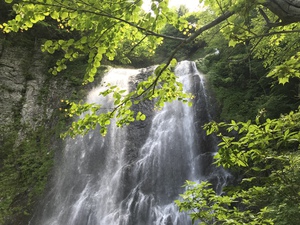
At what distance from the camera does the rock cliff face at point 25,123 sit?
984 cm

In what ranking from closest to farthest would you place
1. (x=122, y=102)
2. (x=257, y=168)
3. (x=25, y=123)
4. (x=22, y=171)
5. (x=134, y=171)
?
(x=257, y=168)
(x=122, y=102)
(x=134, y=171)
(x=22, y=171)
(x=25, y=123)

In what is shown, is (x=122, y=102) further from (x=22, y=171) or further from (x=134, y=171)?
(x=22, y=171)

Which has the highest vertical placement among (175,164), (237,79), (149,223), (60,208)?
(237,79)

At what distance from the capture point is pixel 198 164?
927 cm

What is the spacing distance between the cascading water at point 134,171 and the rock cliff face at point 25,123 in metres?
0.95

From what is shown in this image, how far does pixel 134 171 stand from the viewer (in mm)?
9734

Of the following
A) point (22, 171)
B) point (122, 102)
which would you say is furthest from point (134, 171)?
point (122, 102)

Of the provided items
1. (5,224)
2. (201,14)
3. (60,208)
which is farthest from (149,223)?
(201,14)

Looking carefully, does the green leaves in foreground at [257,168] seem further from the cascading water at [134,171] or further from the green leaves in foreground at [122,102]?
the cascading water at [134,171]

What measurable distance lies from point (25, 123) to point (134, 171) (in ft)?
21.3

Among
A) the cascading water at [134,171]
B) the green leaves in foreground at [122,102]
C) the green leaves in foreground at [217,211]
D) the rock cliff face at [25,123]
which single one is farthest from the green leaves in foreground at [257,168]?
the rock cliff face at [25,123]

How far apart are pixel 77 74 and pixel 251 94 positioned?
1018 centimetres

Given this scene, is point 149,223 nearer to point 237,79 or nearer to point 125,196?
point 125,196

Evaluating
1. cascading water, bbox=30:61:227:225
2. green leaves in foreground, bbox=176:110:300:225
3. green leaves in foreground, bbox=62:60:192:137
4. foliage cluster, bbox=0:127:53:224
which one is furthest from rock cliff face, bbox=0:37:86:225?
green leaves in foreground, bbox=176:110:300:225
